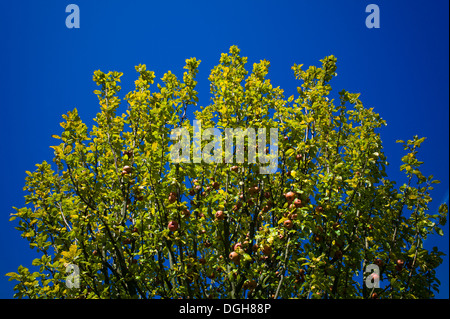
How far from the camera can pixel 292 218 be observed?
4453 mm

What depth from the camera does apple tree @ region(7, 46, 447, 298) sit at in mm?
4664

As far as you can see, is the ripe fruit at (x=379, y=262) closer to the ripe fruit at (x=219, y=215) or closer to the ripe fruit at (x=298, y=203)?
the ripe fruit at (x=298, y=203)

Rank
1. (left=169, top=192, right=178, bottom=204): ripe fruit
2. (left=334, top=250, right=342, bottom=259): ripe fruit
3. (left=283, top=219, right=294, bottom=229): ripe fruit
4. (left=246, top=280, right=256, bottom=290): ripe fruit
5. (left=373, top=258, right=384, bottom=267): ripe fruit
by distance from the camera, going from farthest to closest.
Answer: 1. (left=373, top=258, right=384, bottom=267): ripe fruit
2. (left=334, top=250, right=342, bottom=259): ripe fruit
3. (left=246, top=280, right=256, bottom=290): ripe fruit
4. (left=169, top=192, right=178, bottom=204): ripe fruit
5. (left=283, top=219, right=294, bottom=229): ripe fruit

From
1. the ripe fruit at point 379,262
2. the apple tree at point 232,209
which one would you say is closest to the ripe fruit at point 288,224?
the apple tree at point 232,209

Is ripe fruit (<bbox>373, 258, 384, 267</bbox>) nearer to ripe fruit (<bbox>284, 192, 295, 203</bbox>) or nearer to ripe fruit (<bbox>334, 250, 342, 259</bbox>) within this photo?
ripe fruit (<bbox>334, 250, 342, 259</bbox>)

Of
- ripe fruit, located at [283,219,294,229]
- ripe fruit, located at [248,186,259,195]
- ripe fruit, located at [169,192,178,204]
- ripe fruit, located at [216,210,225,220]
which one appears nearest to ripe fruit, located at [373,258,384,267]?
ripe fruit, located at [283,219,294,229]

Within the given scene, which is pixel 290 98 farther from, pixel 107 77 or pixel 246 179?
pixel 107 77

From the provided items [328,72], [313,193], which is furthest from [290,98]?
[313,193]

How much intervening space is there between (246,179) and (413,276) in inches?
128

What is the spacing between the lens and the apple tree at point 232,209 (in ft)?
15.3

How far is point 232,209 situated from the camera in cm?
514

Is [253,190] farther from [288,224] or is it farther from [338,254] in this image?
[338,254]

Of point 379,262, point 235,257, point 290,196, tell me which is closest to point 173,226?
point 235,257
